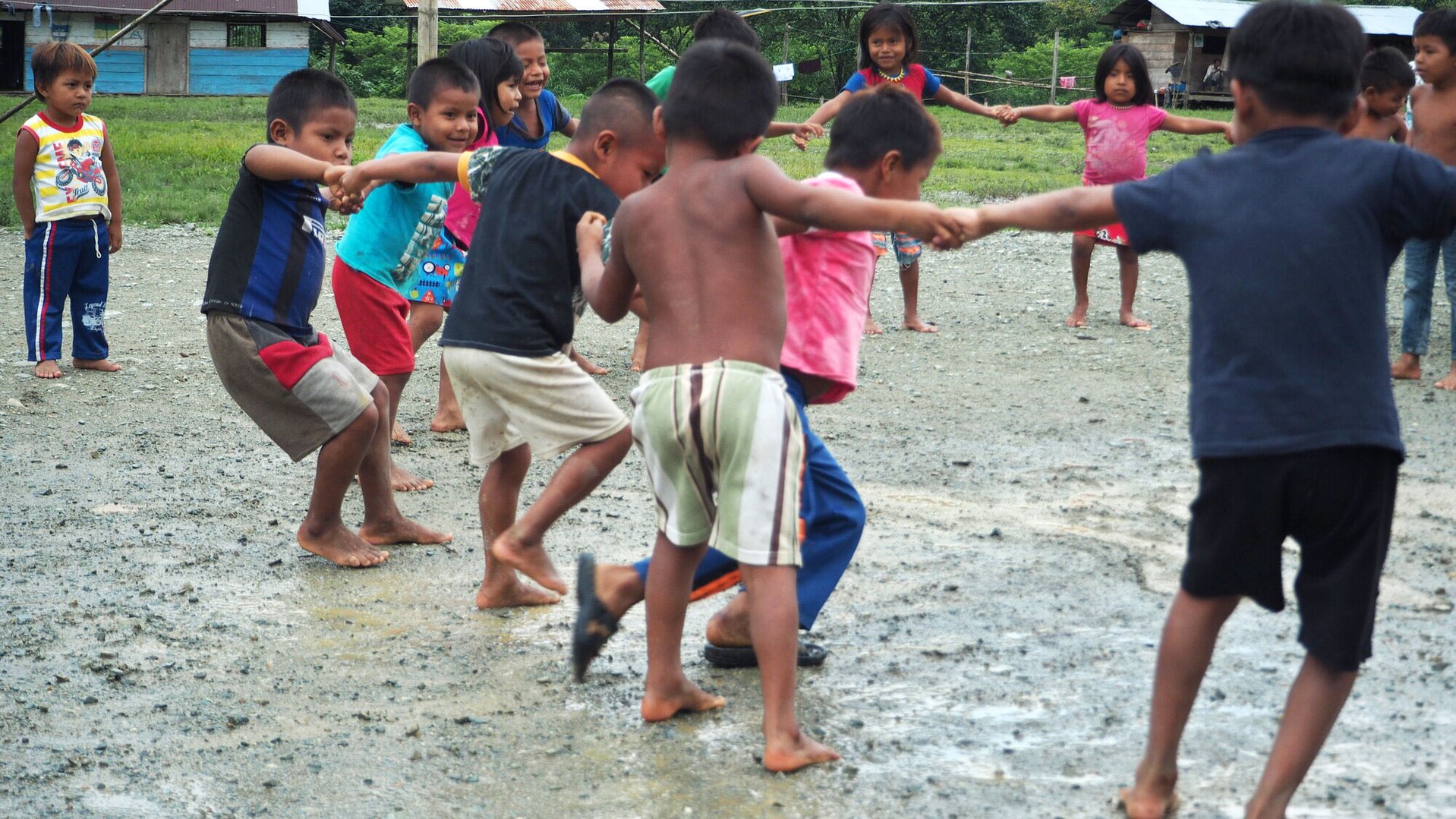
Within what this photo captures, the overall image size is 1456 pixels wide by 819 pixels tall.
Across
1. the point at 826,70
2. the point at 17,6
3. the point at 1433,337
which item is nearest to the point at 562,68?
the point at 826,70

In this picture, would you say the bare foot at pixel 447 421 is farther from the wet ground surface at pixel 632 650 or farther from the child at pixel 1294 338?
the child at pixel 1294 338

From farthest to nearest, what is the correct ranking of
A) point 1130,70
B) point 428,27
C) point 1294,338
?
point 428,27
point 1130,70
point 1294,338

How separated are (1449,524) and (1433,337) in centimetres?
411

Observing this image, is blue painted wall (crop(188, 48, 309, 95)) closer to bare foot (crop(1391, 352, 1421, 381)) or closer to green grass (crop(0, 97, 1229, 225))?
green grass (crop(0, 97, 1229, 225))

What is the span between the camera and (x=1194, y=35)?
40.0 metres

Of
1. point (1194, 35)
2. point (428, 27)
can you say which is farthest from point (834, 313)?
point (1194, 35)

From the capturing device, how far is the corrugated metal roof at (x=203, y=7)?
34.7 metres

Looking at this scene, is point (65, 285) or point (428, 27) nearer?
point (65, 285)

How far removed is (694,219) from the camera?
2.99m

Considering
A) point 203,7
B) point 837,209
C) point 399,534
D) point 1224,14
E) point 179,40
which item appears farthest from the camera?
point 1224,14

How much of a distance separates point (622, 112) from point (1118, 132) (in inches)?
218

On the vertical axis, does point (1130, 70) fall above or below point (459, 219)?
above

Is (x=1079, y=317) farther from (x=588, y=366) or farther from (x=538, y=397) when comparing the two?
(x=538, y=397)

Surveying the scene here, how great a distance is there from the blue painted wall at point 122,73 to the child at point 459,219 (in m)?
33.0
